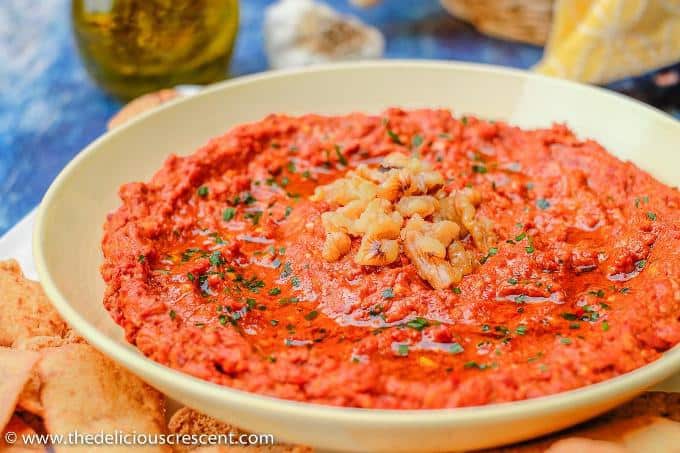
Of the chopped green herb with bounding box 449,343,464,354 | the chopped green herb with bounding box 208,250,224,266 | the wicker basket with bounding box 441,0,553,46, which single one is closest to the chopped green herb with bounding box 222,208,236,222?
the chopped green herb with bounding box 208,250,224,266

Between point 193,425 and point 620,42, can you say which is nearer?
point 193,425

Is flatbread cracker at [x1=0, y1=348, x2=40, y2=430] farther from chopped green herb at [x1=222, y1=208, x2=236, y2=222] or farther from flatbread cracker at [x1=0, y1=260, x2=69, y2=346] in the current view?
chopped green herb at [x1=222, y1=208, x2=236, y2=222]

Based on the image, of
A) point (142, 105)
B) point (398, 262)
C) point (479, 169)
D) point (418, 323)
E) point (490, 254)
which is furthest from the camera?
point (142, 105)

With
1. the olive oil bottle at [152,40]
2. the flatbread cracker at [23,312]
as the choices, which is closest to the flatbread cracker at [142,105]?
the olive oil bottle at [152,40]

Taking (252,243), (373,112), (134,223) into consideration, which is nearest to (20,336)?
(134,223)

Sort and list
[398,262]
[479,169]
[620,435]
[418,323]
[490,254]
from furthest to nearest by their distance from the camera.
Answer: [479,169] < [490,254] < [398,262] < [418,323] < [620,435]

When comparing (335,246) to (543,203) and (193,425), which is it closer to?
(193,425)

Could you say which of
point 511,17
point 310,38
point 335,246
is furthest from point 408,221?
point 511,17
